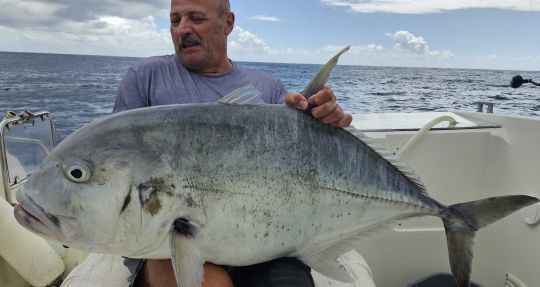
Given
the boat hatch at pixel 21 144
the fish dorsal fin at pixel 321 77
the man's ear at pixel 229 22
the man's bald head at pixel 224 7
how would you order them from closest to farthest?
the fish dorsal fin at pixel 321 77 < the man's bald head at pixel 224 7 < the man's ear at pixel 229 22 < the boat hatch at pixel 21 144

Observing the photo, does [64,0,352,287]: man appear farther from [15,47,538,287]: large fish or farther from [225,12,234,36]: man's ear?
[15,47,538,287]: large fish

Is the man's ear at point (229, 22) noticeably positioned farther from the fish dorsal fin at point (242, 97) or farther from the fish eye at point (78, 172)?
the fish eye at point (78, 172)

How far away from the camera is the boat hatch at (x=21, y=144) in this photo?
10.8ft

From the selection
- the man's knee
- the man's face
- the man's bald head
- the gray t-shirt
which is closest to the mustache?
the man's face

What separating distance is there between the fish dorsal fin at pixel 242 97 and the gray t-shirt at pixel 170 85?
2.66 feet

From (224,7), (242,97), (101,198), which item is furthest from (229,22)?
(101,198)

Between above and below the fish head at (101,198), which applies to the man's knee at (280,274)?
below

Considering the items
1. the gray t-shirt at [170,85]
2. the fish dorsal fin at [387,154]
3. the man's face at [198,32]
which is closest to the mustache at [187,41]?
the man's face at [198,32]

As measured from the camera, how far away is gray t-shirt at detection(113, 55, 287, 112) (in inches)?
101

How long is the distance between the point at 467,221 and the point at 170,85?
5.58 feet

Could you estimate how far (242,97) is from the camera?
72.4 inches

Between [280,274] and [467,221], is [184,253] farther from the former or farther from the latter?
[467,221]

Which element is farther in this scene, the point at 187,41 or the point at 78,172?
the point at 187,41

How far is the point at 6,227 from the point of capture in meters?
2.89
